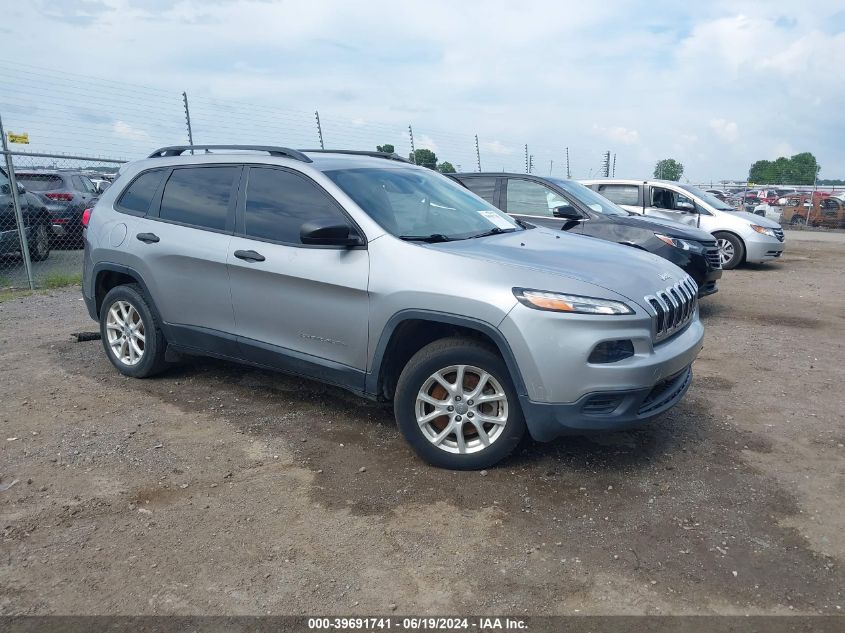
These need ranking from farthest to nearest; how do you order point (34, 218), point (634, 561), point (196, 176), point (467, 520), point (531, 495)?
1. point (34, 218)
2. point (196, 176)
3. point (531, 495)
4. point (467, 520)
5. point (634, 561)

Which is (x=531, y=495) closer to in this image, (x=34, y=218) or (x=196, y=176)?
(x=196, y=176)

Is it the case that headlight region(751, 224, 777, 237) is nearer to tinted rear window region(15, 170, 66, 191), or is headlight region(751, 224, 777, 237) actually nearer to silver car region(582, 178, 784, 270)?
silver car region(582, 178, 784, 270)

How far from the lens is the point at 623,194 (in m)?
11.5

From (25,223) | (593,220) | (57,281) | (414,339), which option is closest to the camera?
(414,339)

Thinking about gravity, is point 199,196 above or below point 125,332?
above

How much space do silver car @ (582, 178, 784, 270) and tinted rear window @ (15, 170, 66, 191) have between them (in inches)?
368

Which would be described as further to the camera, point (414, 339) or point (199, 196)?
point (199, 196)

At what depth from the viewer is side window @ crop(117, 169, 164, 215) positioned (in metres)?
5.30

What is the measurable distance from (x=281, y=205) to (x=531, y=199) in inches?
186

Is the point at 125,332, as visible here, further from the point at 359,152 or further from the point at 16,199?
the point at 16,199

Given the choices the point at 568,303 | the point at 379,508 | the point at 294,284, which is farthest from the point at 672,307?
the point at 294,284

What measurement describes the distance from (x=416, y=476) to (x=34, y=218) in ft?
32.7

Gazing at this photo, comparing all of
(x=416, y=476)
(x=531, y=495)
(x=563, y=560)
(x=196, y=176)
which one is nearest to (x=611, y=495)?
(x=531, y=495)

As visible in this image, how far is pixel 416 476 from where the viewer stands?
3865 mm
